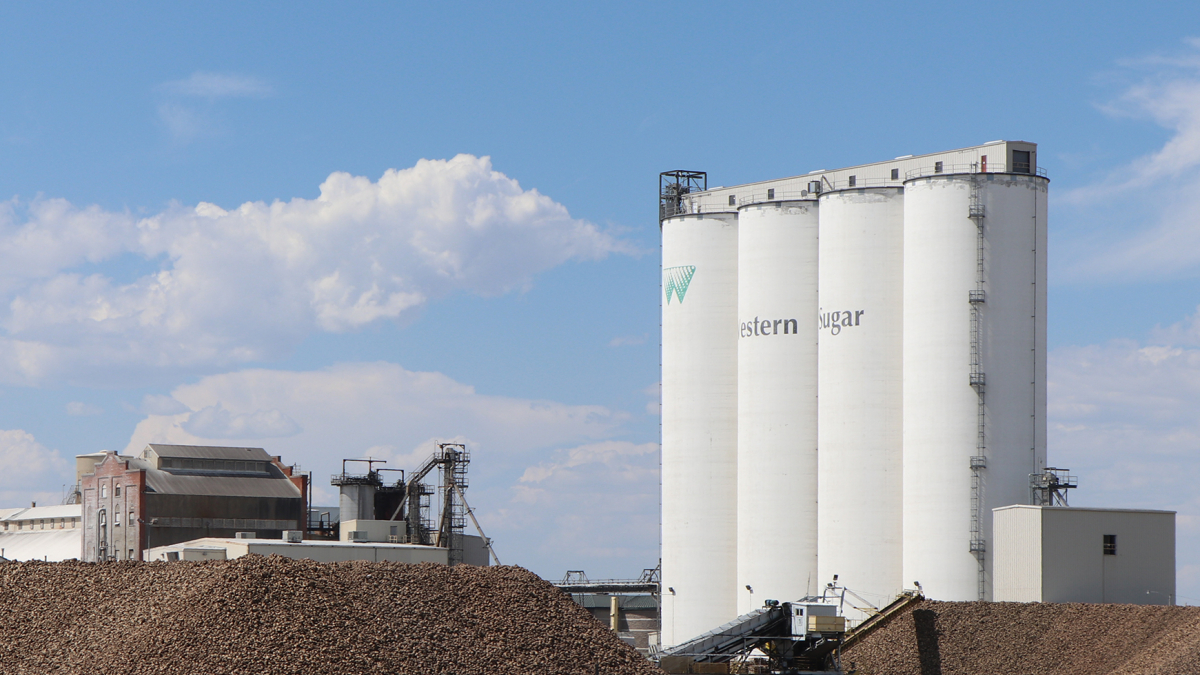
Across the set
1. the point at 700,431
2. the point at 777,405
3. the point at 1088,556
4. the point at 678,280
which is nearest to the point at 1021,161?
the point at 777,405

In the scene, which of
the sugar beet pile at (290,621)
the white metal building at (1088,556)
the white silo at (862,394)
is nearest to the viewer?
the sugar beet pile at (290,621)

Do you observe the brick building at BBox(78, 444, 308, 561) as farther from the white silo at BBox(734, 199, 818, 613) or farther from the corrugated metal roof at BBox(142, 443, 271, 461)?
the white silo at BBox(734, 199, 818, 613)

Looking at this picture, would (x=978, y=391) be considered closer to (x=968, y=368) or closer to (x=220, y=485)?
(x=968, y=368)

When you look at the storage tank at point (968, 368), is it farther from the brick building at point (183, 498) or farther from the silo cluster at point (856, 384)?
the brick building at point (183, 498)

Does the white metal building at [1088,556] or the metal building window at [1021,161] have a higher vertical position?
the metal building window at [1021,161]

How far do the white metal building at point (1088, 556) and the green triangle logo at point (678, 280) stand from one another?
68.9 ft

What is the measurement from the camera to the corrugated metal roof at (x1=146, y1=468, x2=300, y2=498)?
82312 mm

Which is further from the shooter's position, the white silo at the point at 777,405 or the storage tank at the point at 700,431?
the storage tank at the point at 700,431

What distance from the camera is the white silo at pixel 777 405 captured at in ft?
198

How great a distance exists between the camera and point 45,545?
97812 mm

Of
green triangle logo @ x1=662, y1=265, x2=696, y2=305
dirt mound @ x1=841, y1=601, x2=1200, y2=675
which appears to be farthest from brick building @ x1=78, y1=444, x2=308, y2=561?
dirt mound @ x1=841, y1=601, x2=1200, y2=675

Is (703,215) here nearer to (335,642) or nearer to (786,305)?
(786,305)

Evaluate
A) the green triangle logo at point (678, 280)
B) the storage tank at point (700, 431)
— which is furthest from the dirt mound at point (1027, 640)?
Answer: the green triangle logo at point (678, 280)

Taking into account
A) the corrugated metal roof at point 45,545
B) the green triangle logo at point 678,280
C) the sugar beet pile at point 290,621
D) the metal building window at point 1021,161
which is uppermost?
the metal building window at point 1021,161
